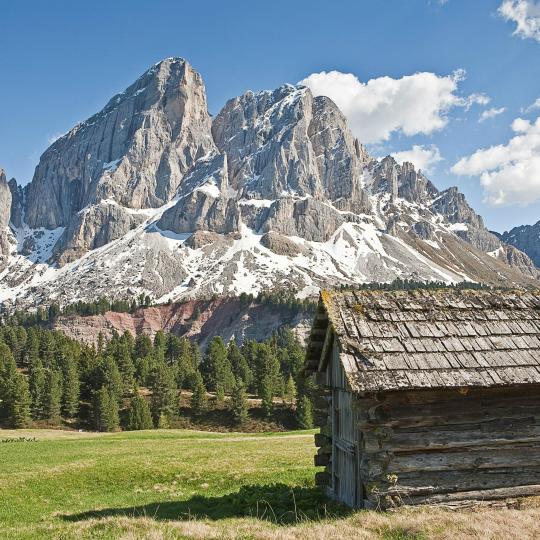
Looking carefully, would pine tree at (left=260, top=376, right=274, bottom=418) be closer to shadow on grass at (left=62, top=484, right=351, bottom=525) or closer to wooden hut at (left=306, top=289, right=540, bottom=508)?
shadow on grass at (left=62, top=484, right=351, bottom=525)

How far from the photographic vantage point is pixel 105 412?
8456 centimetres

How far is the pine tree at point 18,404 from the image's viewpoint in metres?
81.9

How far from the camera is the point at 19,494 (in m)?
22.3

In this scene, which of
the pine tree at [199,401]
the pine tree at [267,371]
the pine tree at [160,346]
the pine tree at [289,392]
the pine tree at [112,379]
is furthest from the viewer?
the pine tree at [160,346]

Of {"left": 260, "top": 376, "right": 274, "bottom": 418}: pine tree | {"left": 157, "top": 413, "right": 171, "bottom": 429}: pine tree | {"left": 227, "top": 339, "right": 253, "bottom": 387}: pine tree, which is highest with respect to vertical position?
{"left": 227, "top": 339, "right": 253, "bottom": 387}: pine tree

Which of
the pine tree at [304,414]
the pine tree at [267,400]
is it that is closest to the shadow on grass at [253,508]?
the pine tree at [304,414]

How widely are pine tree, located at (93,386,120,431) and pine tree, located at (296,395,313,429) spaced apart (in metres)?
29.5

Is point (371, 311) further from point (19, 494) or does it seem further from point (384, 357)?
point (19, 494)

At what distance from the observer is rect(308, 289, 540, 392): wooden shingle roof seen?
1368 cm

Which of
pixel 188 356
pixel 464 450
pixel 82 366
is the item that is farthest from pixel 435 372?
pixel 188 356

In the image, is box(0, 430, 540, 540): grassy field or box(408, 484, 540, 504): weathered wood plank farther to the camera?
box(408, 484, 540, 504): weathered wood plank

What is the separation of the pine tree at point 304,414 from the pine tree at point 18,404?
141ft

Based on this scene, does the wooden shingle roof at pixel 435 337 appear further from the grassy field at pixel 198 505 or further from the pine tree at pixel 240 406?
the pine tree at pixel 240 406

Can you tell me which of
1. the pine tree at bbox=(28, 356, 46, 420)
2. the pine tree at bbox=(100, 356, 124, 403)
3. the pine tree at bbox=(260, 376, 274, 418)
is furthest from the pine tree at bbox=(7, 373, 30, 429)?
the pine tree at bbox=(260, 376, 274, 418)
